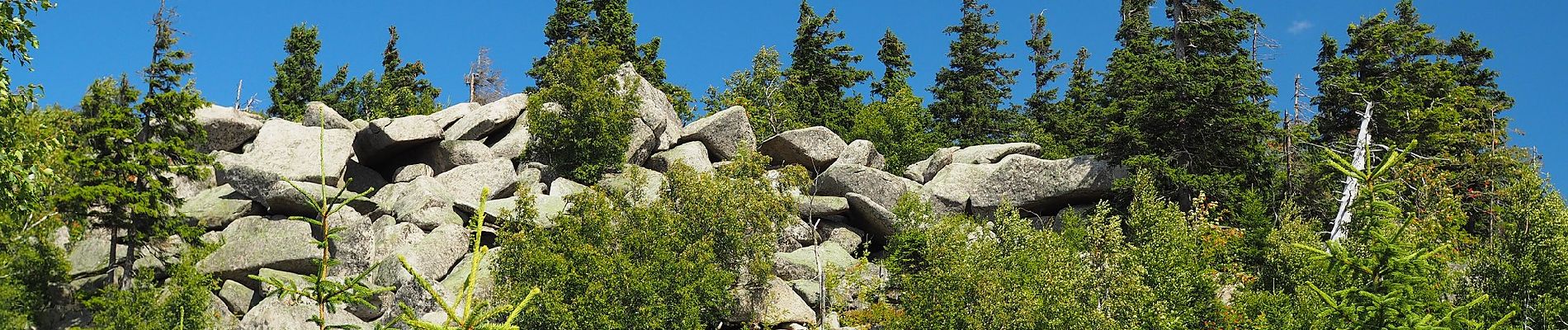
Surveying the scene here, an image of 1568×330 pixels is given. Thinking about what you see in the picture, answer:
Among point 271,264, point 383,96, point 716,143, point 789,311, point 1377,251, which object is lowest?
point 1377,251

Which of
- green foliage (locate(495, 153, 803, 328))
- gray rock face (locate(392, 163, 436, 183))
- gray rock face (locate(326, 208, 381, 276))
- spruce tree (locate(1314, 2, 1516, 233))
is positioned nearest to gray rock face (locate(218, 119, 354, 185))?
gray rock face (locate(392, 163, 436, 183))

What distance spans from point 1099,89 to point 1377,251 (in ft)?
134

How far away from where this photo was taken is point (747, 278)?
3731cm

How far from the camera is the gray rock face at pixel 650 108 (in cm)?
5253

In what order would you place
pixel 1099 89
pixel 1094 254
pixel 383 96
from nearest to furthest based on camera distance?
1. pixel 1094 254
2. pixel 1099 89
3. pixel 383 96

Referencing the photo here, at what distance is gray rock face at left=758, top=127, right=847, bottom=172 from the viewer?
180 ft

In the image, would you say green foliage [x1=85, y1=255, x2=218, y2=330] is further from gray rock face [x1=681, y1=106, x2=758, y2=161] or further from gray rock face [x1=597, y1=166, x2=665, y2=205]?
gray rock face [x1=681, y1=106, x2=758, y2=161]

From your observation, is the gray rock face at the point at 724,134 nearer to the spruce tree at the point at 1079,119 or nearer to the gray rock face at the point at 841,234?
the gray rock face at the point at 841,234

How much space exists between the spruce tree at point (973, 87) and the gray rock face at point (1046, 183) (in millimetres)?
20642

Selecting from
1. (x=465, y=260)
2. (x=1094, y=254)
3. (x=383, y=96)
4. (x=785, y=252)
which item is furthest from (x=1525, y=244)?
(x=383, y=96)

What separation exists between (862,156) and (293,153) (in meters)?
25.5

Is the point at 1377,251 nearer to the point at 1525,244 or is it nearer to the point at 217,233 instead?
the point at 1525,244

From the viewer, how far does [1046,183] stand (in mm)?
48938

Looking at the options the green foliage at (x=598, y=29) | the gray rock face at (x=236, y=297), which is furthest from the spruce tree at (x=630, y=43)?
the gray rock face at (x=236, y=297)
